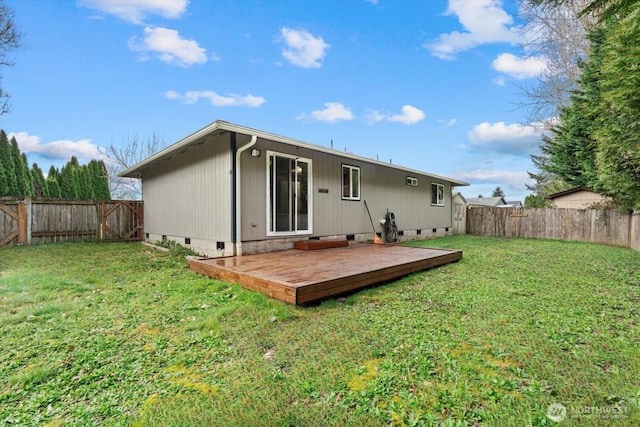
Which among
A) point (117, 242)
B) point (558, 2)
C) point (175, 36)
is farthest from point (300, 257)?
point (175, 36)

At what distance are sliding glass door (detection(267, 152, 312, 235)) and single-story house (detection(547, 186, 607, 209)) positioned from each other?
11756mm

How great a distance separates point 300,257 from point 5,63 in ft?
37.9

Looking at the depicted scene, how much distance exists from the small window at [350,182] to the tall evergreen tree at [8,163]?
1345 cm

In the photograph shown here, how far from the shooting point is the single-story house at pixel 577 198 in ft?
39.0

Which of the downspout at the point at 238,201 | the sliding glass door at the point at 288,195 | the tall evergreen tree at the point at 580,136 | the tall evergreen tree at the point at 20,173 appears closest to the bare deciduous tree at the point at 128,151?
the tall evergreen tree at the point at 20,173

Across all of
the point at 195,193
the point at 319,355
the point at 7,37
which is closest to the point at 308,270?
the point at 319,355

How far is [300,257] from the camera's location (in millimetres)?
5527

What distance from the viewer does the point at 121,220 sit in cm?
1012

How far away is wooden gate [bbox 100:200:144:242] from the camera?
9.79m

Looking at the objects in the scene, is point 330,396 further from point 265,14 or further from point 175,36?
point 175,36

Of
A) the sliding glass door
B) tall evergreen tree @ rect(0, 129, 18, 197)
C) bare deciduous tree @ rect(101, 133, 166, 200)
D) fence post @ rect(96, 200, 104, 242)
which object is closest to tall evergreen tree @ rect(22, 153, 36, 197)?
tall evergreen tree @ rect(0, 129, 18, 197)

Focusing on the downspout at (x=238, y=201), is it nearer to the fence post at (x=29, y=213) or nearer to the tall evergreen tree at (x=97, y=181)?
the fence post at (x=29, y=213)

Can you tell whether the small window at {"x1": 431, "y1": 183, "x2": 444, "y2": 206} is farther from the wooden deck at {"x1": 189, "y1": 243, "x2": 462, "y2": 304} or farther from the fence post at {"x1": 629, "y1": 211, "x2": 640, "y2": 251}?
the wooden deck at {"x1": 189, "y1": 243, "x2": 462, "y2": 304}

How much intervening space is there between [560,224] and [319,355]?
1304 centimetres
